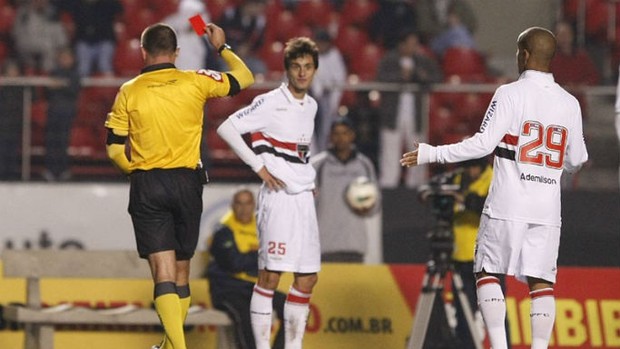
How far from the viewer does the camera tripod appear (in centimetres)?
1152

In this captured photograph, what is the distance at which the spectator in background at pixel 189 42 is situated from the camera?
17.0m

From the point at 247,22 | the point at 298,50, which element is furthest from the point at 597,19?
the point at 298,50

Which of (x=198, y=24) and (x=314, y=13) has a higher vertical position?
(x=314, y=13)

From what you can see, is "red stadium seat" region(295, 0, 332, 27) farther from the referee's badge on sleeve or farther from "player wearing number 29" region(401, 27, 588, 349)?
"player wearing number 29" region(401, 27, 588, 349)

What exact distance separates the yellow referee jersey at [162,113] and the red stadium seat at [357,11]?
A: 410 inches

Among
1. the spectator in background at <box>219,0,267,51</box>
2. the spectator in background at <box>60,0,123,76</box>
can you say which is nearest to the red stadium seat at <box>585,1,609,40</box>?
the spectator in background at <box>219,0,267,51</box>

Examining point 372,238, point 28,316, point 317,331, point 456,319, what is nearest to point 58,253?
point 28,316

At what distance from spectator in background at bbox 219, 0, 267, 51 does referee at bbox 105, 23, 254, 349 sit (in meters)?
8.58

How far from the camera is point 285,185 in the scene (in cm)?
1067

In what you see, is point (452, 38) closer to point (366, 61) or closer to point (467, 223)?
point (366, 61)

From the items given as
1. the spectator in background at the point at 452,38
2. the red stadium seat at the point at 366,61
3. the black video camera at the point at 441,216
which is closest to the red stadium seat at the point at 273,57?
the red stadium seat at the point at 366,61

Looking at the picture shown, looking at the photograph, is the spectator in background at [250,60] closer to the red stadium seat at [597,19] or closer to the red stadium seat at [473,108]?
the red stadium seat at [473,108]

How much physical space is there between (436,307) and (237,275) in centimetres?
167

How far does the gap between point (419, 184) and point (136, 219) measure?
6.69 meters
